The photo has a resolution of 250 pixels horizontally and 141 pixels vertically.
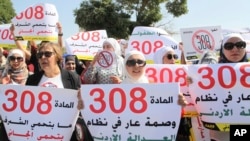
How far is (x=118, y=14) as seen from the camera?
34625 millimetres

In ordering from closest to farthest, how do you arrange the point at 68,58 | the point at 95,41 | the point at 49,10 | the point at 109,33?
1. the point at 68,58
2. the point at 49,10
3. the point at 95,41
4. the point at 109,33

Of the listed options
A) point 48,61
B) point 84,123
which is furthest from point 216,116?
point 48,61

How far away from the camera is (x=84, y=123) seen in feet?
14.4

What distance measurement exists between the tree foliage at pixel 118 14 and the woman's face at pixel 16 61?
28194 millimetres

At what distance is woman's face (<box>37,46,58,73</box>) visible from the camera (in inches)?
167

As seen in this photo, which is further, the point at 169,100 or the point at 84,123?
the point at 84,123

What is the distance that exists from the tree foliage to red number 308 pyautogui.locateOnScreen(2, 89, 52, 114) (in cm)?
2888

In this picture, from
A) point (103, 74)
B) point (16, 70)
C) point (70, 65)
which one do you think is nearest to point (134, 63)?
point (103, 74)

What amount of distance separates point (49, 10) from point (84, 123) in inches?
143

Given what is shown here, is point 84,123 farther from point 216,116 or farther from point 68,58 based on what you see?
point 68,58

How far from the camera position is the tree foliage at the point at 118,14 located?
33469 millimetres

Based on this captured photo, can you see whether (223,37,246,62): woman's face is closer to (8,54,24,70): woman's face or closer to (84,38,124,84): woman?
(84,38,124,84): woman

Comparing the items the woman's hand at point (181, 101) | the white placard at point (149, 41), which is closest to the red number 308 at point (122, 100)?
the woman's hand at point (181, 101)

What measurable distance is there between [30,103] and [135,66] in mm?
1084
